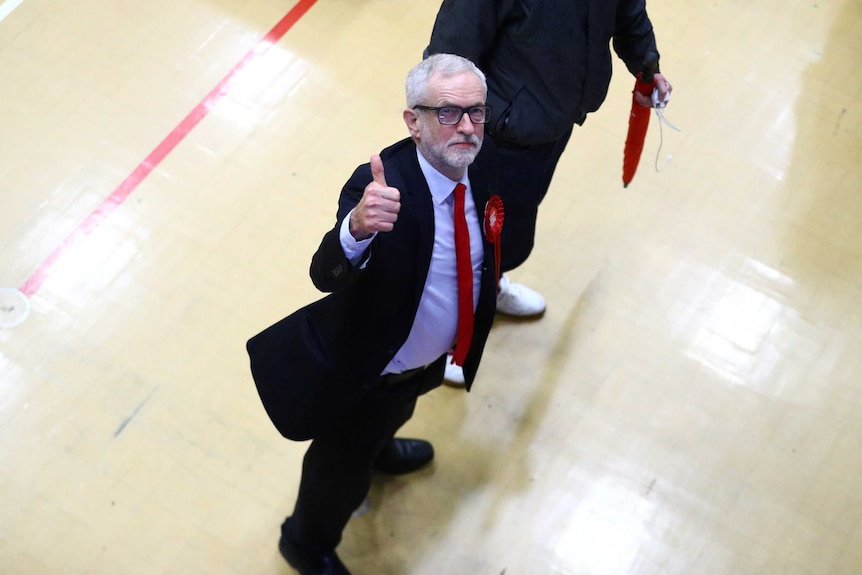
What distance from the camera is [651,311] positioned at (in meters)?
3.45

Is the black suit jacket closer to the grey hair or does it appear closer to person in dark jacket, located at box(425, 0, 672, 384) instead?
the grey hair

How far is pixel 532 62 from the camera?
2.48 metres

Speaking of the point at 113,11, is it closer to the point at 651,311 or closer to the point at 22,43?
the point at 22,43

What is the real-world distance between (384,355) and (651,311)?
5.43 feet

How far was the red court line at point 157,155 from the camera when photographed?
345cm

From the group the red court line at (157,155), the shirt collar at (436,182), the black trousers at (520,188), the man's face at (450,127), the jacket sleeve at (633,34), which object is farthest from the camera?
the red court line at (157,155)

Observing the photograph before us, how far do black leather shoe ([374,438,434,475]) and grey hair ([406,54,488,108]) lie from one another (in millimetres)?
1412

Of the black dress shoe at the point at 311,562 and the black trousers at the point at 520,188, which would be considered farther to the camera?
the black dress shoe at the point at 311,562

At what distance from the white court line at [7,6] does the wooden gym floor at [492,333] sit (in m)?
0.01

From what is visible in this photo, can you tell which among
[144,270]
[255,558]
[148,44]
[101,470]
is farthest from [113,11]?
[255,558]

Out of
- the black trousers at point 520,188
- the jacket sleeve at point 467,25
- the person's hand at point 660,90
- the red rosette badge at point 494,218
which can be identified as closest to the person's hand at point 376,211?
the red rosette badge at point 494,218

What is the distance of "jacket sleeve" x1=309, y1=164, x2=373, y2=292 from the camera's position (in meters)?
1.84

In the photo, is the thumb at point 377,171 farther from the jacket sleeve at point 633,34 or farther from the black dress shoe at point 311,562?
the black dress shoe at point 311,562

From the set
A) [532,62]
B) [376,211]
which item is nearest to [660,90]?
[532,62]
